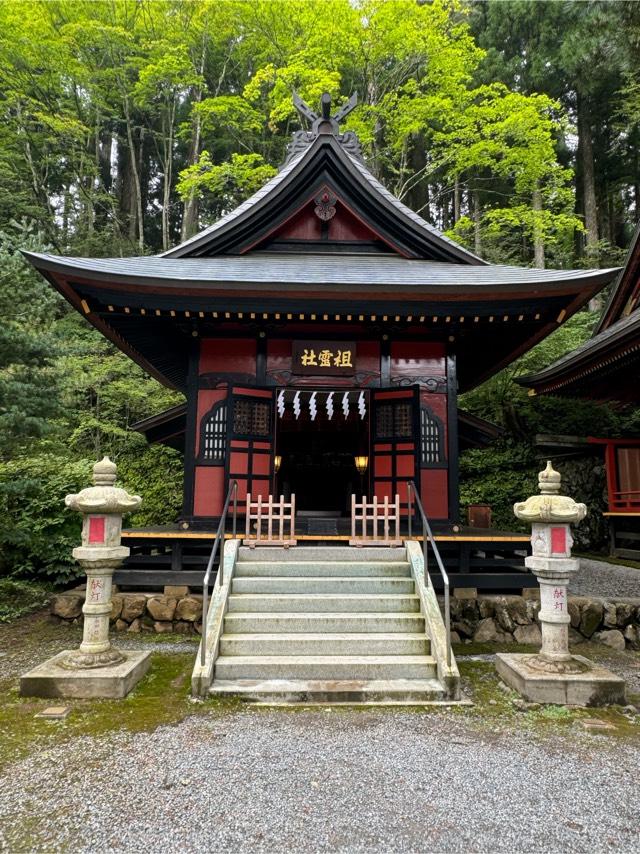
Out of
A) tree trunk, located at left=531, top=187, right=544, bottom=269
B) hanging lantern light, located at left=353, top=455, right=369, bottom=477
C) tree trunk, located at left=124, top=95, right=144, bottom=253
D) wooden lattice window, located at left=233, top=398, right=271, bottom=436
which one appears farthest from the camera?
tree trunk, located at left=124, top=95, right=144, bottom=253

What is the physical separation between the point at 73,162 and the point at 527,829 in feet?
84.2

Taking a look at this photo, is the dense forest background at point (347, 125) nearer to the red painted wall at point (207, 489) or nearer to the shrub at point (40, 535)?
the shrub at point (40, 535)

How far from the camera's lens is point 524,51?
2125cm

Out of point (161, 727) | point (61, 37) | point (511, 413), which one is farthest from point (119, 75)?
point (161, 727)

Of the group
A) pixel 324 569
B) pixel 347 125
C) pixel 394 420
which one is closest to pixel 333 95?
pixel 347 125

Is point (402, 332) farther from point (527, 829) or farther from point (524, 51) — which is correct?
point (524, 51)

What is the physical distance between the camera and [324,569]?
5.93 m

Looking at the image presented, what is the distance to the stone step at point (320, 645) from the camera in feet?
15.7

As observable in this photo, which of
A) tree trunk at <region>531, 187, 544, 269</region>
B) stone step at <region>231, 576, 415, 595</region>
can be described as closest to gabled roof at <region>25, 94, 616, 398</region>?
stone step at <region>231, 576, 415, 595</region>

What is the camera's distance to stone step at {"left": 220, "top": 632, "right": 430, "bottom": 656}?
4797 millimetres

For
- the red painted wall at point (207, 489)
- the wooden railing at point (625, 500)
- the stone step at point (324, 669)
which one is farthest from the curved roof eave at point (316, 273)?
the wooden railing at point (625, 500)

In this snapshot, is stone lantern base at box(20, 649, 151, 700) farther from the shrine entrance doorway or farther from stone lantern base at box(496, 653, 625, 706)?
the shrine entrance doorway

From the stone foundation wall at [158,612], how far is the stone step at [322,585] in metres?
1.31

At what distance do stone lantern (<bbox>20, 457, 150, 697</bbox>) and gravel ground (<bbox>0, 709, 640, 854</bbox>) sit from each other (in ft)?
2.77
